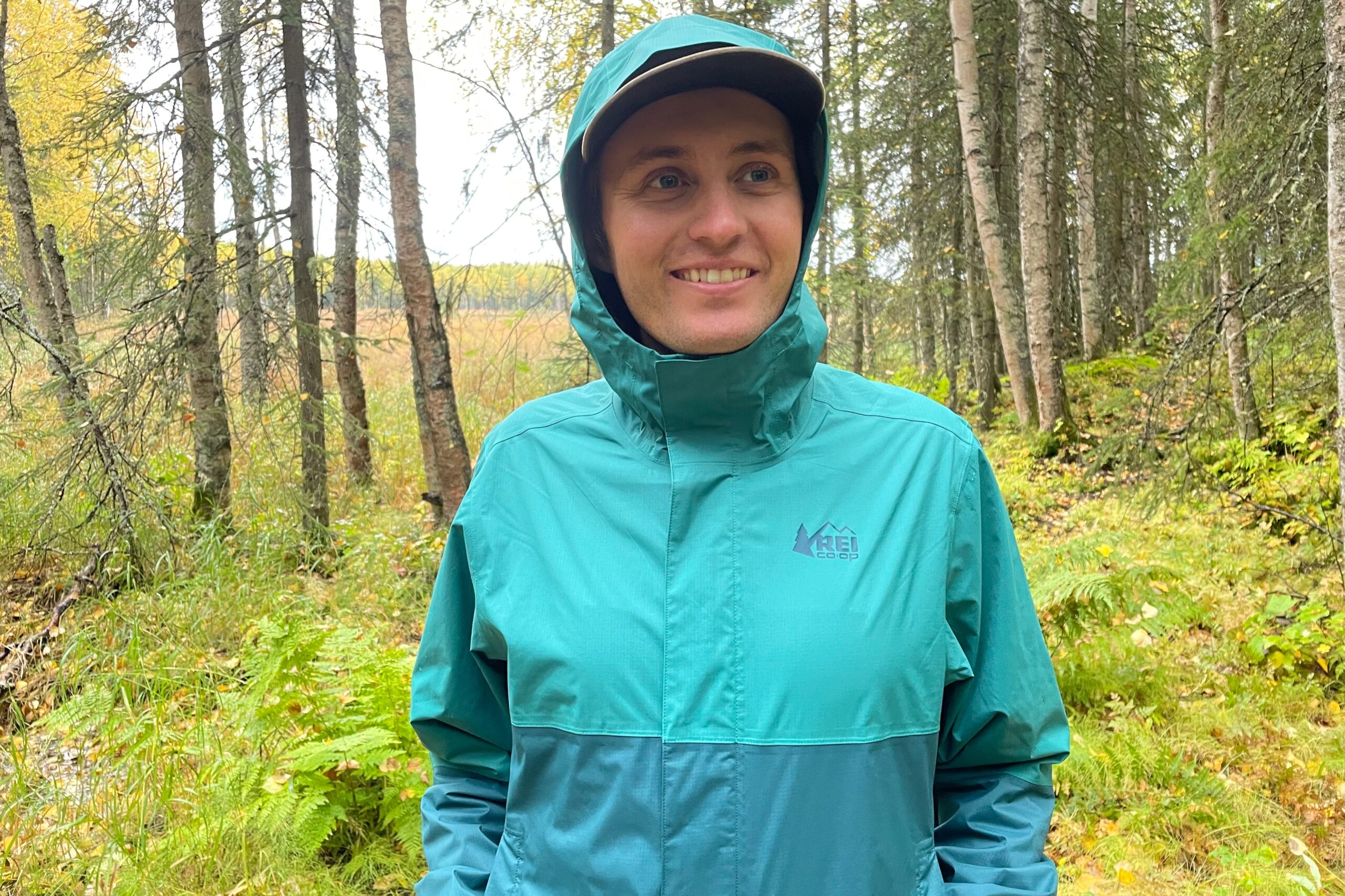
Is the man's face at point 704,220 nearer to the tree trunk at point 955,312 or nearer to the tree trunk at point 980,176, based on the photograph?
the tree trunk at point 980,176

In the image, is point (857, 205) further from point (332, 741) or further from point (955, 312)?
point (332, 741)

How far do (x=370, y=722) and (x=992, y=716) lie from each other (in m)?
3.22

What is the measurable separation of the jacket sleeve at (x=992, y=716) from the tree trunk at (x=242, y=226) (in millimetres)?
7026

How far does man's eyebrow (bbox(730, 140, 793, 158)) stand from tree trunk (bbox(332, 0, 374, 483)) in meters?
6.62

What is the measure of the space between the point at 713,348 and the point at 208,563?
6.00 meters

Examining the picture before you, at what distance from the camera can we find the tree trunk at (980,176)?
10.4 m

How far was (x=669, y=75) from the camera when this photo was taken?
54.7 inches

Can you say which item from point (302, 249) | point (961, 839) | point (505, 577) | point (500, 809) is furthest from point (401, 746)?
point (302, 249)

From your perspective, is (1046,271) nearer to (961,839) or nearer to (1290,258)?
(1290,258)

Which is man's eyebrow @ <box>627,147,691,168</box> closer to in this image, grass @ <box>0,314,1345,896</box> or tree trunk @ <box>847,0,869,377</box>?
grass @ <box>0,314,1345,896</box>

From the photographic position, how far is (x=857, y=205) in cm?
1157

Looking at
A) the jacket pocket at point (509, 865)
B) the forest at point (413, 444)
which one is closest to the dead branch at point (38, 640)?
the forest at point (413, 444)

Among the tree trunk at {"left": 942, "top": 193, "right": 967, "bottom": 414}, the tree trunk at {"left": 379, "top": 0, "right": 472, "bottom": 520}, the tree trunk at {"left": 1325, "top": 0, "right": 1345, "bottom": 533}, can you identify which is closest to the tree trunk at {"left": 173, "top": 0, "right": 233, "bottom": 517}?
the tree trunk at {"left": 379, "top": 0, "right": 472, "bottom": 520}

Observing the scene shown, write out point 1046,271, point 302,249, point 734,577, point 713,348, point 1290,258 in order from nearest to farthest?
point 734,577, point 713,348, point 1290,258, point 302,249, point 1046,271
